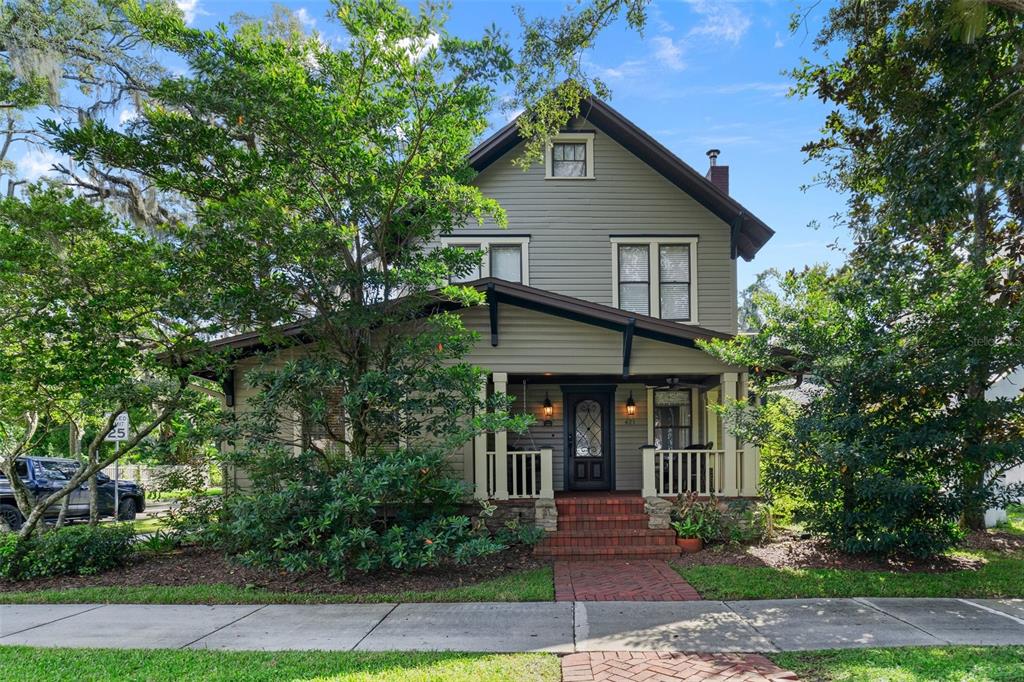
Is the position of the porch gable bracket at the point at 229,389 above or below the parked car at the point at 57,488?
above

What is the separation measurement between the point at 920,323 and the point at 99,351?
10.9 meters

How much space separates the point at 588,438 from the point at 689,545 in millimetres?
3479

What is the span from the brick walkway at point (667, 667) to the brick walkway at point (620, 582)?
67.4 inches

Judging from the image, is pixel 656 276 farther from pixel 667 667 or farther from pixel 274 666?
pixel 274 666

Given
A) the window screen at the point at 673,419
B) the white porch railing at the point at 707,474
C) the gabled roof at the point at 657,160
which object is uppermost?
the gabled roof at the point at 657,160

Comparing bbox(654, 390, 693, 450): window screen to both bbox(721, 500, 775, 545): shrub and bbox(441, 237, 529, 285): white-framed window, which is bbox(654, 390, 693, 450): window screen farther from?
bbox(441, 237, 529, 285): white-framed window

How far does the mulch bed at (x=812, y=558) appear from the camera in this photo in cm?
782

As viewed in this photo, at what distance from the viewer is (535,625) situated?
576 cm

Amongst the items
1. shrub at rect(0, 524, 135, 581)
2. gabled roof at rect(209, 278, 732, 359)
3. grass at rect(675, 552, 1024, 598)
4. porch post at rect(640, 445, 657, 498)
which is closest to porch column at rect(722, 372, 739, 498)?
gabled roof at rect(209, 278, 732, 359)

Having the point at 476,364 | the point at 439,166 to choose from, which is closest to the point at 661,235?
the point at 476,364

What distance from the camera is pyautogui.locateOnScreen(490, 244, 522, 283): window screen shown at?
38.9ft

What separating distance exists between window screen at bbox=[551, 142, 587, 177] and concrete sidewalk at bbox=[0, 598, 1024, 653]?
840 centimetres

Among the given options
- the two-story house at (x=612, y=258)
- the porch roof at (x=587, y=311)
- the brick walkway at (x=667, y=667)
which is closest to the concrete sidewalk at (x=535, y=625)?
the brick walkway at (x=667, y=667)

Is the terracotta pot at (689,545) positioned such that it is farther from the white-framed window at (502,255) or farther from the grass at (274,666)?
the white-framed window at (502,255)
